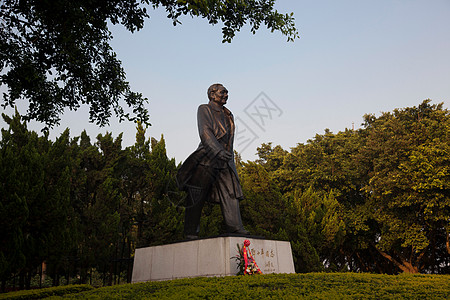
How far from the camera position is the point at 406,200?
1761 centimetres

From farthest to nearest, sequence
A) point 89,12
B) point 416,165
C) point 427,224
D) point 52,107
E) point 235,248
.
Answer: point 427,224, point 416,165, point 52,107, point 235,248, point 89,12

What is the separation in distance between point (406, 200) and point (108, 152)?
551 inches

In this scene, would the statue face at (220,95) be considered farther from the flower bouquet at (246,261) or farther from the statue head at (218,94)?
the flower bouquet at (246,261)

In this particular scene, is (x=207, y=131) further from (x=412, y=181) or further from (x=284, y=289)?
(x=412, y=181)

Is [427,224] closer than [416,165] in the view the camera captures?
No

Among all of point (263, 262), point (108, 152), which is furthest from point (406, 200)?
Answer: point (108, 152)

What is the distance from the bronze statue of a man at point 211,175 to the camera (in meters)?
7.62

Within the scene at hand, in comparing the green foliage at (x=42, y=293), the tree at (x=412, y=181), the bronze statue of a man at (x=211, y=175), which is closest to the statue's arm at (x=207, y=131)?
the bronze statue of a man at (x=211, y=175)

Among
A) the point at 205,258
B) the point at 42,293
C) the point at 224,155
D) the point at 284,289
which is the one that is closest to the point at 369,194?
A: the point at 224,155

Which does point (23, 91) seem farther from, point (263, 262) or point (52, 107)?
point (263, 262)

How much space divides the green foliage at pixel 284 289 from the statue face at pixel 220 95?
12.3ft

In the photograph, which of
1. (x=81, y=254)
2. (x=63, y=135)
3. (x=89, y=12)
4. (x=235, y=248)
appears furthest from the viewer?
(x=63, y=135)

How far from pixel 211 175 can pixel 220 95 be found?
5.69ft

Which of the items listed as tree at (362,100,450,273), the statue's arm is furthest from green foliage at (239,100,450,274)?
the statue's arm
